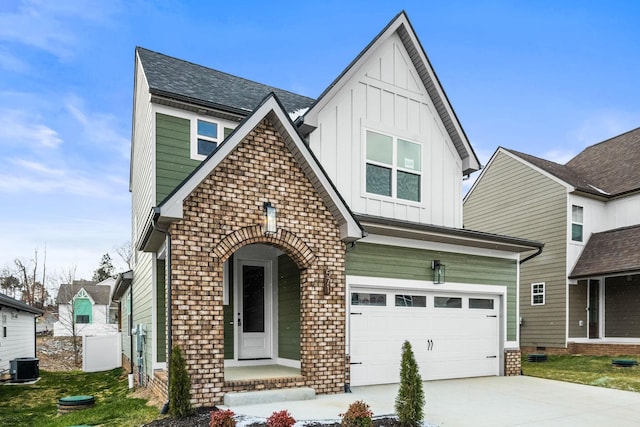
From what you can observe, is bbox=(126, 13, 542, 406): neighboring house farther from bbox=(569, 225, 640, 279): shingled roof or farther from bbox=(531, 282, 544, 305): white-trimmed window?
bbox=(531, 282, 544, 305): white-trimmed window

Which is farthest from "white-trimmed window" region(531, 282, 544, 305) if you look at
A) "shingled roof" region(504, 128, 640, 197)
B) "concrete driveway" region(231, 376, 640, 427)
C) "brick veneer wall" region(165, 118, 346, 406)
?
"brick veneer wall" region(165, 118, 346, 406)

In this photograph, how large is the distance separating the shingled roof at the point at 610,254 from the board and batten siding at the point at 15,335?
2039cm

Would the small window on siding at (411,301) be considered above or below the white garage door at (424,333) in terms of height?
above

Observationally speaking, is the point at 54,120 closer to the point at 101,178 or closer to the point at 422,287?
the point at 101,178

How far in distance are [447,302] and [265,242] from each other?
5.26 metres

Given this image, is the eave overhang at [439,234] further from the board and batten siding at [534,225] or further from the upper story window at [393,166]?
the board and batten siding at [534,225]

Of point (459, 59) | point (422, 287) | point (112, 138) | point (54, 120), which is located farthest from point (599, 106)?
point (54, 120)

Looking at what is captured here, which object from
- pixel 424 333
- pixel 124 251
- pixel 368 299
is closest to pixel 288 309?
pixel 368 299

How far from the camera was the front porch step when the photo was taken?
7305 millimetres

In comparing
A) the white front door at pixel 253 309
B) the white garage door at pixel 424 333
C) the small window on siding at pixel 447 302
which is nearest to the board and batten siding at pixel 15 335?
the white front door at pixel 253 309

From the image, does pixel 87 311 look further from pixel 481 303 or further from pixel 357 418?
pixel 357 418

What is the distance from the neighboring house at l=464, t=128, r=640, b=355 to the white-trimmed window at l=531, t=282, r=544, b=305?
39 millimetres

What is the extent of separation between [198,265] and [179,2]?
12747 millimetres

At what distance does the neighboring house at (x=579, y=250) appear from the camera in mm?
16516
